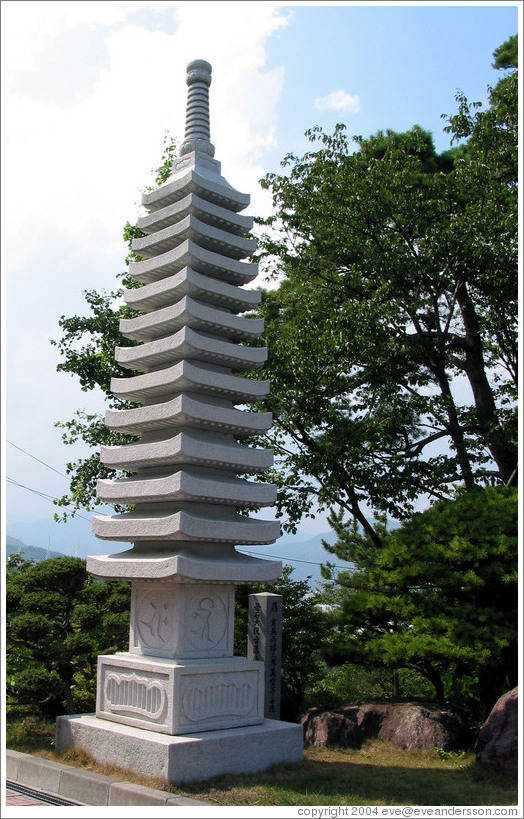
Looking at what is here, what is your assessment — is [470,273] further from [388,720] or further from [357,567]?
A: [388,720]

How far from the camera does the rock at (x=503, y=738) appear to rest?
9141mm

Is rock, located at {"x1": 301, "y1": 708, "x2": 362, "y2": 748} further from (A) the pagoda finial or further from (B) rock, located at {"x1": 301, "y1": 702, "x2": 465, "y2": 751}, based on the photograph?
(A) the pagoda finial

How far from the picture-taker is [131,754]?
28.5 feet

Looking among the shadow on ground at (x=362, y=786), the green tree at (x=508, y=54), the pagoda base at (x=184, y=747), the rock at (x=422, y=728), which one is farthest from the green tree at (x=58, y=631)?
the green tree at (x=508, y=54)

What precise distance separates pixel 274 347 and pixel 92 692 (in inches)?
268

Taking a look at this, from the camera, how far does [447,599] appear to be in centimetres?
1170

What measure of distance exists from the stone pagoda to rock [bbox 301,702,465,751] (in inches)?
76.7

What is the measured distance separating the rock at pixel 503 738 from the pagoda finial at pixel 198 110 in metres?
8.97

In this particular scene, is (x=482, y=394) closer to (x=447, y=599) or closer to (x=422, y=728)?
(x=447, y=599)

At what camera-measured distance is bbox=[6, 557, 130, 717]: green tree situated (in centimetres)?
1102

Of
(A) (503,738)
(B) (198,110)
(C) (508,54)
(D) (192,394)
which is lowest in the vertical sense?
(A) (503,738)

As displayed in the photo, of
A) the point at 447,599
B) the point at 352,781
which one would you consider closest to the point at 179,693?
the point at 352,781

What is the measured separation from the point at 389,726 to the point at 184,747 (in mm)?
4250

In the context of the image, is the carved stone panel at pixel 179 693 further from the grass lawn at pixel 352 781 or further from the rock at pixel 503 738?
the rock at pixel 503 738
